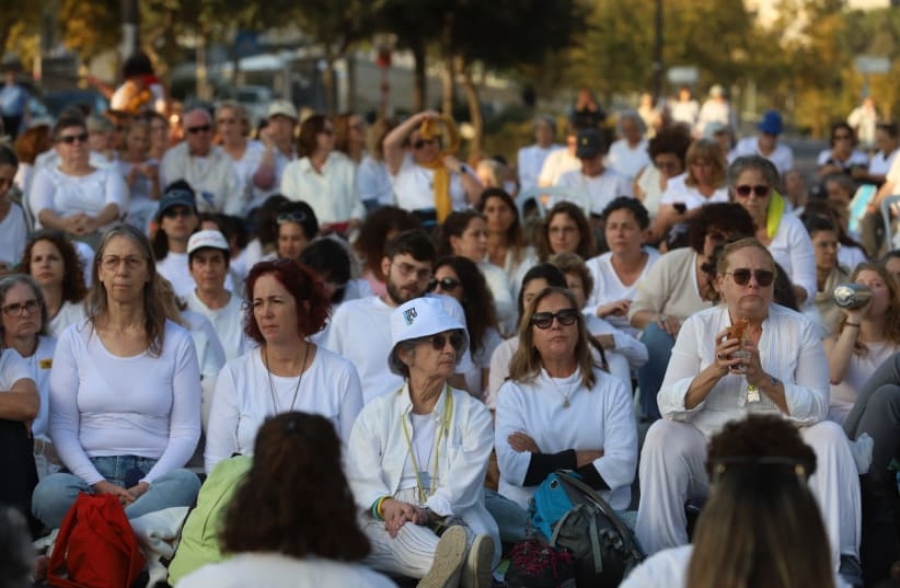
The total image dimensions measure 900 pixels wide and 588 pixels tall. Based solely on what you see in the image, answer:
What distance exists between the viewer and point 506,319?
10.0m

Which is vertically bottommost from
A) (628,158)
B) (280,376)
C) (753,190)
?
(280,376)

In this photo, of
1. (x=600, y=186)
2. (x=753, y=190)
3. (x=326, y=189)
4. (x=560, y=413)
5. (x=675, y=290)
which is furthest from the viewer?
(x=600, y=186)

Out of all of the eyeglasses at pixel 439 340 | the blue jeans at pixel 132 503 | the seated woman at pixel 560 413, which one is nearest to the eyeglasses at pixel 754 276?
the seated woman at pixel 560 413

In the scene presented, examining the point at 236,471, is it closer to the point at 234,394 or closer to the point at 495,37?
the point at 234,394

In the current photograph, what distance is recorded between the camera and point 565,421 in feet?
24.3

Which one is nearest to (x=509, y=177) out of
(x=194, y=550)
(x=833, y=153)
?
(x=833, y=153)

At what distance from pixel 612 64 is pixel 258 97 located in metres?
17.9

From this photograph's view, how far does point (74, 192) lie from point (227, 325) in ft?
9.39

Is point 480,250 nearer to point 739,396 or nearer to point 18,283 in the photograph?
point 18,283

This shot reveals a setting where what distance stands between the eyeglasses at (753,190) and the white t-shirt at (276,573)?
18.6ft

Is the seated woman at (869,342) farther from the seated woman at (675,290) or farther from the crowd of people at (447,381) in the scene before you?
the seated woman at (675,290)

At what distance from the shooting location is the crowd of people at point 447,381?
429 cm

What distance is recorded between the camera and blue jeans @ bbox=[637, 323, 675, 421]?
8.92 meters

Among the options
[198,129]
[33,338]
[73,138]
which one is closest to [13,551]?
[33,338]
